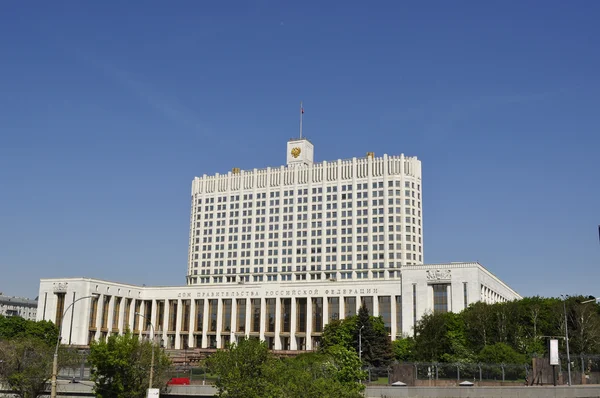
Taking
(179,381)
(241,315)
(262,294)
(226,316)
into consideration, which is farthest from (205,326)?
(179,381)

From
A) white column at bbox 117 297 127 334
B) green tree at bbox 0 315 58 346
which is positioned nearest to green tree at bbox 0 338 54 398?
green tree at bbox 0 315 58 346

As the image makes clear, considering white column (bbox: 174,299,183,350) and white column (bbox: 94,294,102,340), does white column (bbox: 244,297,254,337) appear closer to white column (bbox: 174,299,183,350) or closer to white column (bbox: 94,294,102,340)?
white column (bbox: 174,299,183,350)

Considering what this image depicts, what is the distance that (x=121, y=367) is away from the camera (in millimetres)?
64000

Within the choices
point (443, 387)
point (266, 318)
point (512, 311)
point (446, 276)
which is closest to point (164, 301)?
point (266, 318)

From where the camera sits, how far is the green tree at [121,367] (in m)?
63.5

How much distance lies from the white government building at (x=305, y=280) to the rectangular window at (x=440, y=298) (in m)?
0.21

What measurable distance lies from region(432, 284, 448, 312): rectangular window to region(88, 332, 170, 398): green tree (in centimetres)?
8462

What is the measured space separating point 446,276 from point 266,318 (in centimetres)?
4588

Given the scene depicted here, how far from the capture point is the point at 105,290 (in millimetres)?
161250

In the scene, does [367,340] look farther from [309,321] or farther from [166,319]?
[166,319]

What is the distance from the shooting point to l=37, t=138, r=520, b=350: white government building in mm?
148500

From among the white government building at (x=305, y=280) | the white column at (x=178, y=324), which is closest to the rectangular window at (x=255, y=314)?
the white government building at (x=305, y=280)

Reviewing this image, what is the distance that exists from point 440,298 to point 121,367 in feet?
291

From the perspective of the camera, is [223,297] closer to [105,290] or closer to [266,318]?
[266,318]
